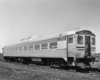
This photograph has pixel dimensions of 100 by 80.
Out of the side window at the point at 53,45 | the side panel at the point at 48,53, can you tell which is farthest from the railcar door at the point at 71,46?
the side window at the point at 53,45

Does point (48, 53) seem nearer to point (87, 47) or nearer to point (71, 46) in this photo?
point (71, 46)

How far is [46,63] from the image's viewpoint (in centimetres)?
1761

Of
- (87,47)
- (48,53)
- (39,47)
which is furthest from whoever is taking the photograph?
(39,47)

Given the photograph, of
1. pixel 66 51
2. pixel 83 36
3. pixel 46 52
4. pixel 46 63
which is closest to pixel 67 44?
pixel 66 51

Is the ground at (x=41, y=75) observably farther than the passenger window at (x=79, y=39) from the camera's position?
No

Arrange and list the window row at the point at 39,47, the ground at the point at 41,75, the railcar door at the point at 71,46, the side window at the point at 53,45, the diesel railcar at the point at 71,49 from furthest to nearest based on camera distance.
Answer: the window row at the point at 39,47, the side window at the point at 53,45, the railcar door at the point at 71,46, the diesel railcar at the point at 71,49, the ground at the point at 41,75

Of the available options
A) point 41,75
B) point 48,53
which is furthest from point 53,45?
point 41,75

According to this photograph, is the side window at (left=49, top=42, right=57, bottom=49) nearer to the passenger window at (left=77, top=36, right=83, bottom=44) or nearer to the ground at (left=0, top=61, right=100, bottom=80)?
the passenger window at (left=77, top=36, right=83, bottom=44)

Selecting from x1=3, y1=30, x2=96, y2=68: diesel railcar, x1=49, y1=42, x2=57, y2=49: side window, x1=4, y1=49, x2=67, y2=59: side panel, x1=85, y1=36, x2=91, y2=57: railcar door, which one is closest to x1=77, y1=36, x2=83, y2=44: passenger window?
x1=3, y1=30, x2=96, y2=68: diesel railcar

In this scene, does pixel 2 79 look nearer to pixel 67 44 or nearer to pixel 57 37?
pixel 67 44

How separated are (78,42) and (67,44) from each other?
106 centimetres

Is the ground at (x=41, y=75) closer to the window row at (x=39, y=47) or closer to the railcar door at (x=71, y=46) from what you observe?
the railcar door at (x=71, y=46)

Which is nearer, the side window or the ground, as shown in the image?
the ground

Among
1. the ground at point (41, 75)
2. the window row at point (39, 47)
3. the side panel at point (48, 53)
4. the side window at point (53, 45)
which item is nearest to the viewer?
the ground at point (41, 75)
